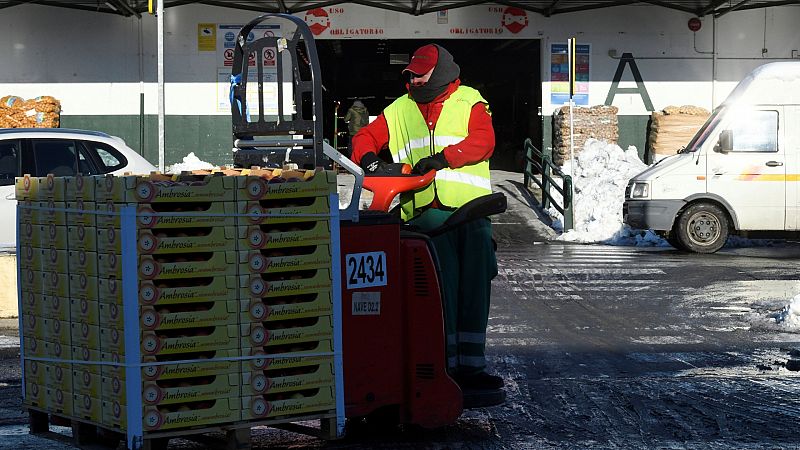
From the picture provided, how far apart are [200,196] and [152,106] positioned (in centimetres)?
2260

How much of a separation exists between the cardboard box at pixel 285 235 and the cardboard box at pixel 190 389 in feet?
1.96

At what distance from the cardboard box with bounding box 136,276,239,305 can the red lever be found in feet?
4.16

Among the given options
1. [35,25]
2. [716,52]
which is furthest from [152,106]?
[716,52]

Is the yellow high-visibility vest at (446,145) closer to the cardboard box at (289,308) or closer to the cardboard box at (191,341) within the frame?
the cardboard box at (289,308)

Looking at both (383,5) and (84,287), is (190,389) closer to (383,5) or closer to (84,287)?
(84,287)

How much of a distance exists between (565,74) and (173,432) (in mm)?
22915

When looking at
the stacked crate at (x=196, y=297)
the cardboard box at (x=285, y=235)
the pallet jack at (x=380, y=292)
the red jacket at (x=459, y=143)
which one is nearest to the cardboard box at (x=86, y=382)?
the stacked crate at (x=196, y=297)

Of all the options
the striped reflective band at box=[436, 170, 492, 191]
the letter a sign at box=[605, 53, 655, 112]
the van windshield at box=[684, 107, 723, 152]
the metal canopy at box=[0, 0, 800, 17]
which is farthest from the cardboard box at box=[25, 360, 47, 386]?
the letter a sign at box=[605, 53, 655, 112]

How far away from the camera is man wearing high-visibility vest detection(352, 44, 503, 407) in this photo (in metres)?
6.30

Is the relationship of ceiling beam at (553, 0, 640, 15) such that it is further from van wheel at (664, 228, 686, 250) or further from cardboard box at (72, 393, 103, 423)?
cardboard box at (72, 393, 103, 423)

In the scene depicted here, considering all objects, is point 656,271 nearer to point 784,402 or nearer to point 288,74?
point 784,402

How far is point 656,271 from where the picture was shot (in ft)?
49.4

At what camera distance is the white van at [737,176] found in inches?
671

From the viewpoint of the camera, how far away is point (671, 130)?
26.0 meters
